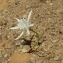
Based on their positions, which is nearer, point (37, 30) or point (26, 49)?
point (26, 49)

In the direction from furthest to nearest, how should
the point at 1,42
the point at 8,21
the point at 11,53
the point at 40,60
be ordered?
the point at 8,21 < the point at 1,42 < the point at 11,53 < the point at 40,60

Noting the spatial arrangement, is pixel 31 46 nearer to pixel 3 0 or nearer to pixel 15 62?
pixel 15 62

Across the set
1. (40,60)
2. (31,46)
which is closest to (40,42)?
(31,46)

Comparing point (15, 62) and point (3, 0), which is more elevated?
point (3, 0)

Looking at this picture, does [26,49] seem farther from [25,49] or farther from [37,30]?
[37,30]

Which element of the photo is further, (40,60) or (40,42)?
(40,42)

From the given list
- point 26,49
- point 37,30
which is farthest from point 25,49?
point 37,30

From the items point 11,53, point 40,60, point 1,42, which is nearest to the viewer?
point 40,60

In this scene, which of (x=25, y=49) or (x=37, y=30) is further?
(x=37, y=30)
